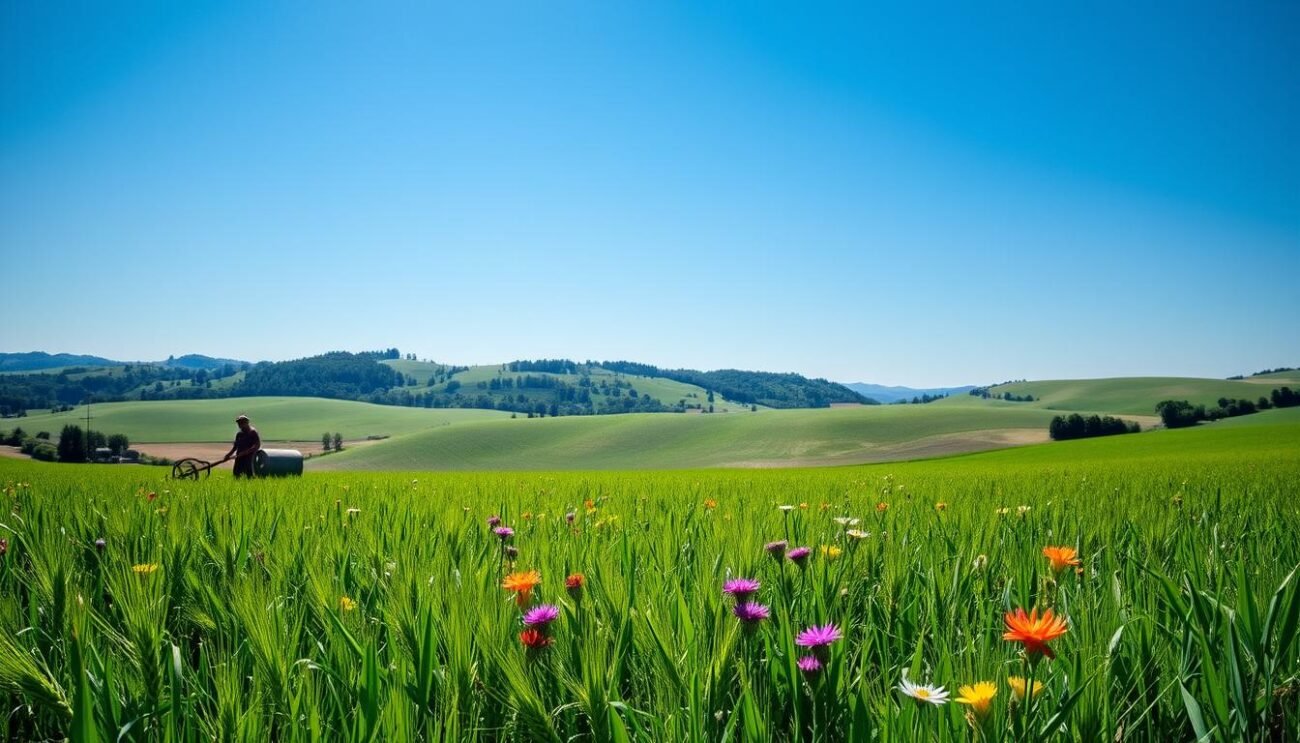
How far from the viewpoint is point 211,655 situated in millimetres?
1864

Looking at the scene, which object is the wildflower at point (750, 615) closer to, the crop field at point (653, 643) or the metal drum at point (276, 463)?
the crop field at point (653, 643)

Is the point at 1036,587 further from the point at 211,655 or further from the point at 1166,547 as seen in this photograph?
the point at 211,655

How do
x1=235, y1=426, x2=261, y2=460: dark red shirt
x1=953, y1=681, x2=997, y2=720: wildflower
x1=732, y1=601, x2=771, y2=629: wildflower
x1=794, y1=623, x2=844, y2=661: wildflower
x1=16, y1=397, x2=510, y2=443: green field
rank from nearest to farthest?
x1=953, y1=681, x2=997, y2=720: wildflower, x1=794, y1=623, x2=844, y2=661: wildflower, x1=732, y1=601, x2=771, y2=629: wildflower, x1=235, y1=426, x2=261, y2=460: dark red shirt, x1=16, y1=397, x2=510, y2=443: green field

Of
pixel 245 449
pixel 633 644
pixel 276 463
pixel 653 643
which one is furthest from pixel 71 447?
pixel 653 643

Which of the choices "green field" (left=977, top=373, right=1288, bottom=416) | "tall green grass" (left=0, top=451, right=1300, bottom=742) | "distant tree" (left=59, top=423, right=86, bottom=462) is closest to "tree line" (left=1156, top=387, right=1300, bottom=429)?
"green field" (left=977, top=373, right=1288, bottom=416)

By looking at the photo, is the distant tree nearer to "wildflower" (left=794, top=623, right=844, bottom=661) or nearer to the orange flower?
"wildflower" (left=794, top=623, right=844, bottom=661)

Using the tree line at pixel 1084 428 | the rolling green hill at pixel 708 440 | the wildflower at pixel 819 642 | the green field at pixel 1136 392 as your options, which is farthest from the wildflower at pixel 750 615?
the green field at pixel 1136 392

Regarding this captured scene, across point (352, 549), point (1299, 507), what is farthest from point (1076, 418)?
point (352, 549)

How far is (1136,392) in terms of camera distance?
135625 mm

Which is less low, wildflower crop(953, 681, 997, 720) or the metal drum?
wildflower crop(953, 681, 997, 720)

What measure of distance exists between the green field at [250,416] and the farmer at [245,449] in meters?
133

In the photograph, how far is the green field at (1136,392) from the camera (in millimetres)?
116312

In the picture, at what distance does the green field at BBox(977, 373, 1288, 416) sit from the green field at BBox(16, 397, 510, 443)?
143852 millimetres

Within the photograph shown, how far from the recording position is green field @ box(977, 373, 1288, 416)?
382 ft
